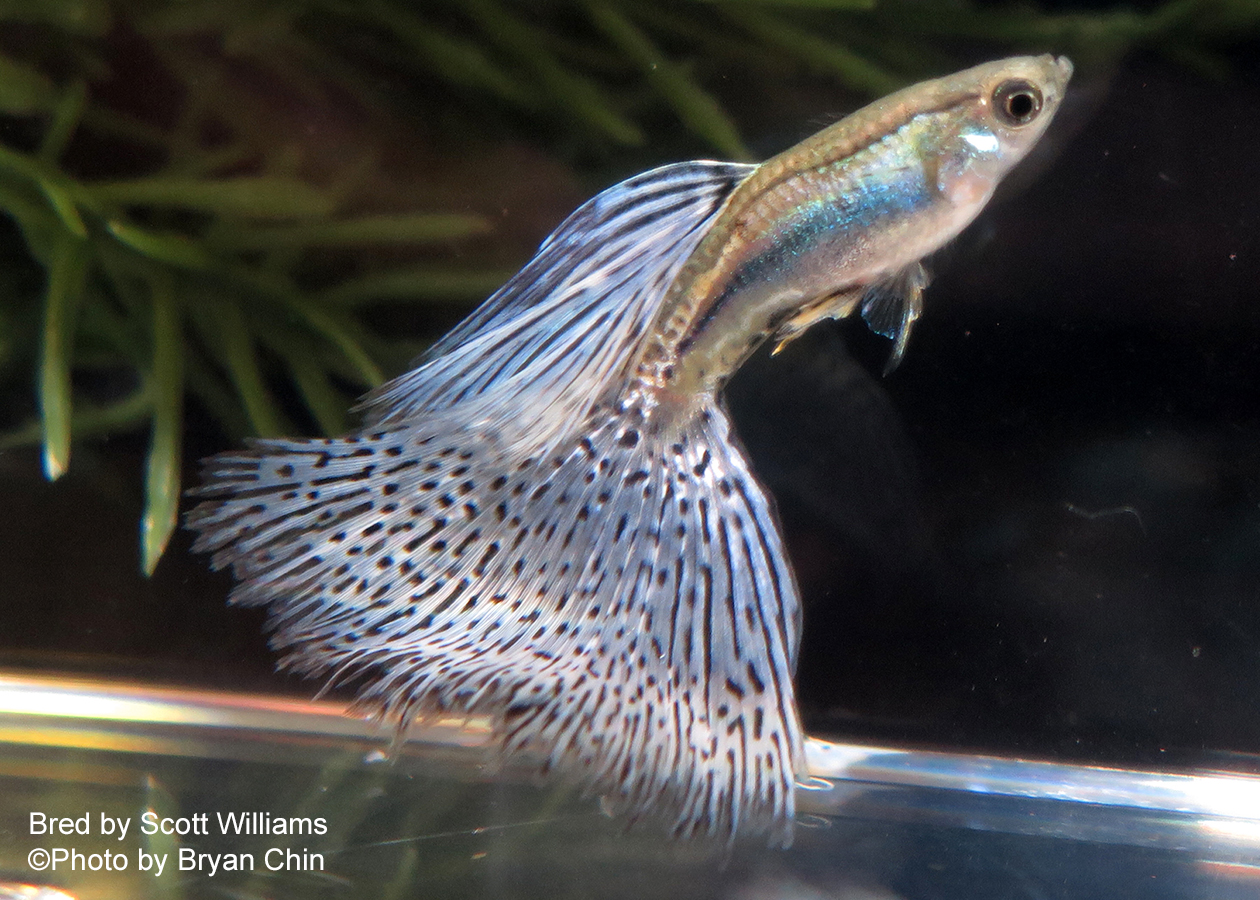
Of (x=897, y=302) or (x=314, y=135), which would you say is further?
(x=314, y=135)

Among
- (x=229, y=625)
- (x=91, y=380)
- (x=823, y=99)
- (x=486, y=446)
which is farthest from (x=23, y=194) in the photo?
(x=823, y=99)

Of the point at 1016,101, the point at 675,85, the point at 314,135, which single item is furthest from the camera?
the point at 314,135

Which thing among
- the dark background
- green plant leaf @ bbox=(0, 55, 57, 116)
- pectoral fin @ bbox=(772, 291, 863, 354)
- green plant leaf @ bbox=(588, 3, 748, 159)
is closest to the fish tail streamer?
pectoral fin @ bbox=(772, 291, 863, 354)

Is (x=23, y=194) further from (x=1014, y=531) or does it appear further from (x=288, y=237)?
(x=1014, y=531)

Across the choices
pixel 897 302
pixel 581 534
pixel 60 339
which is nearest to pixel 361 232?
pixel 60 339

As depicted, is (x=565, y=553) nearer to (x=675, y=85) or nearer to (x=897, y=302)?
(x=897, y=302)

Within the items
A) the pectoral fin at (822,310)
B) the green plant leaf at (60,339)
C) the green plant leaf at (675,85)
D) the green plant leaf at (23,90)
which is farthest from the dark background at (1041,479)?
the green plant leaf at (23,90)

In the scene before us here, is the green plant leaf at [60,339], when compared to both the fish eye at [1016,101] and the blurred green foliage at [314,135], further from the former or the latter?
the fish eye at [1016,101]
